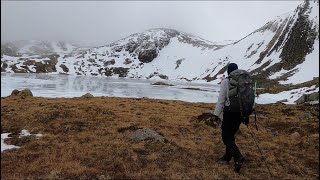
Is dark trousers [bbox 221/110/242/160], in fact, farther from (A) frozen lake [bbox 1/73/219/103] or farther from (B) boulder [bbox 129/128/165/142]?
(A) frozen lake [bbox 1/73/219/103]

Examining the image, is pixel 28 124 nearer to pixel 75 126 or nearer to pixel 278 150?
pixel 75 126

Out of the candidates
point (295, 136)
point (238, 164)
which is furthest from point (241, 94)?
point (295, 136)

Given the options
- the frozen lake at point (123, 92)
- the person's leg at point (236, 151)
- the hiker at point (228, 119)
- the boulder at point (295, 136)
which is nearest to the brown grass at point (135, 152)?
the boulder at point (295, 136)

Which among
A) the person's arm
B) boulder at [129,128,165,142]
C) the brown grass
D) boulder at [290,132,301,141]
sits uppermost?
the person's arm

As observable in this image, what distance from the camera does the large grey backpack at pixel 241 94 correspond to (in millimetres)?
11555

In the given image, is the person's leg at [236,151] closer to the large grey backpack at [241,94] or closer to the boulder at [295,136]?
the large grey backpack at [241,94]

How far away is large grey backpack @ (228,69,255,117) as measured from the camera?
1155 centimetres

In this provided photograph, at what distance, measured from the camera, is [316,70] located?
392ft

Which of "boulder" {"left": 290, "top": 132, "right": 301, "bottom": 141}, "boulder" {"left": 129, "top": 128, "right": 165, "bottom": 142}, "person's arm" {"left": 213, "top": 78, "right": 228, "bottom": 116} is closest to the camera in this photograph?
"person's arm" {"left": 213, "top": 78, "right": 228, "bottom": 116}

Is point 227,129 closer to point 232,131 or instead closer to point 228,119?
point 232,131

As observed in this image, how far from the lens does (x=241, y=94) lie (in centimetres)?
1159

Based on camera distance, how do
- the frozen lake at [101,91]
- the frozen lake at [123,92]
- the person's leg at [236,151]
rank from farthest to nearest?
the frozen lake at [101,91] → the frozen lake at [123,92] → the person's leg at [236,151]

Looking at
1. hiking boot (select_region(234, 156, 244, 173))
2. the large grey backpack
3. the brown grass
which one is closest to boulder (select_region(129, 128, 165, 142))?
the brown grass

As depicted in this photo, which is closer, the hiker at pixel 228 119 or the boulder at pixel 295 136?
the hiker at pixel 228 119
